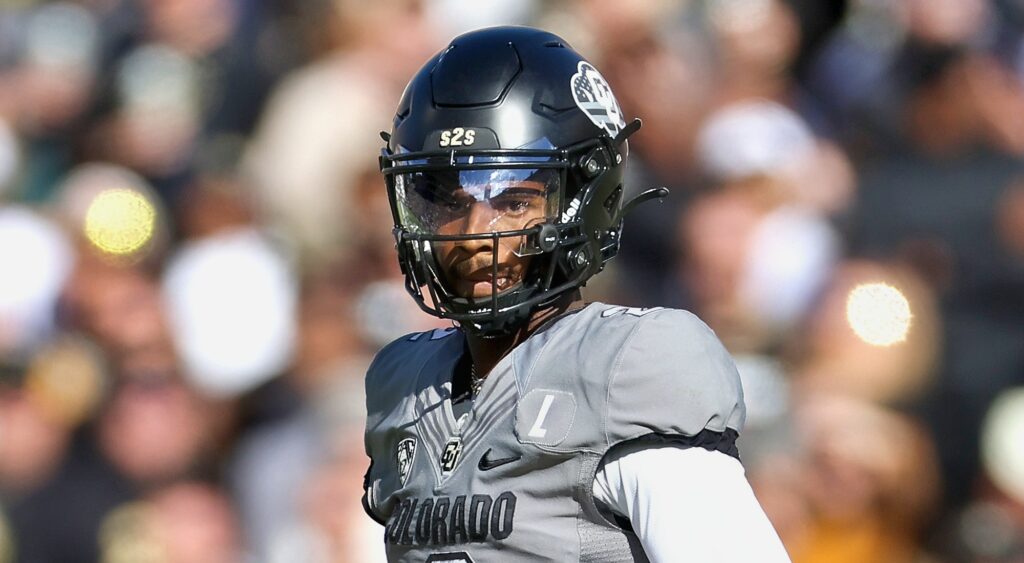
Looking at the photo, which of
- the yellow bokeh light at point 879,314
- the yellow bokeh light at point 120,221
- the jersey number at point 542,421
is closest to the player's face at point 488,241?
the jersey number at point 542,421

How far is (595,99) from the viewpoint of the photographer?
9.30 feet

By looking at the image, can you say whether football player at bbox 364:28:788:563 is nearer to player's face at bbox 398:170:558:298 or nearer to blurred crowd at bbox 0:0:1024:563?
player's face at bbox 398:170:558:298

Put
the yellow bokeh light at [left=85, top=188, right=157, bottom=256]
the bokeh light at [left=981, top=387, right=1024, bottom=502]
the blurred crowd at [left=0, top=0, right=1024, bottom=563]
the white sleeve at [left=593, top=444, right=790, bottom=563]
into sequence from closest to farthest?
the white sleeve at [left=593, top=444, right=790, bottom=563] < the bokeh light at [left=981, top=387, right=1024, bottom=502] < the blurred crowd at [left=0, top=0, right=1024, bottom=563] < the yellow bokeh light at [left=85, top=188, right=157, bottom=256]

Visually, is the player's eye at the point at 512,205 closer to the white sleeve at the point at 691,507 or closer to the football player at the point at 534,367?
the football player at the point at 534,367

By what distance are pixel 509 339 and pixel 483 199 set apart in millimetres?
274

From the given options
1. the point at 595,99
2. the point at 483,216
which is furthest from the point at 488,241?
the point at 595,99

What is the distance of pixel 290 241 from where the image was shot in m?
7.06

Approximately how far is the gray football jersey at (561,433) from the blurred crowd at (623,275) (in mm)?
2673

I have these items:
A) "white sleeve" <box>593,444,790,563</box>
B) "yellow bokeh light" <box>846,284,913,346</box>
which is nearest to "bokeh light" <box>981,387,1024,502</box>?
"yellow bokeh light" <box>846,284,913,346</box>

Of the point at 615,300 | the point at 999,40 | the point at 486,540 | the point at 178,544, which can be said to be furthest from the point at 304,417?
the point at 486,540

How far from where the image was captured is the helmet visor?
2697mm

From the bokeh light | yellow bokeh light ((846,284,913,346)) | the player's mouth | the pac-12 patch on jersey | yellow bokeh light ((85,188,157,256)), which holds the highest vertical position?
the player's mouth

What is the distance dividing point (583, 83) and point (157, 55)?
20.0 feet

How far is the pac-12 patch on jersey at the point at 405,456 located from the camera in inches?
109
